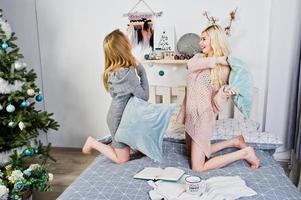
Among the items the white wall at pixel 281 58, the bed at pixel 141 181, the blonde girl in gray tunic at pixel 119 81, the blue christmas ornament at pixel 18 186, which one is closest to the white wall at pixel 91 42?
the white wall at pixel 281 58

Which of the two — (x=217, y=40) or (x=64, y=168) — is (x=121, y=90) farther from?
(x=64, y=168)

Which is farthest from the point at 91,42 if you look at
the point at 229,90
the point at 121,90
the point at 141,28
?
the point at 229,90

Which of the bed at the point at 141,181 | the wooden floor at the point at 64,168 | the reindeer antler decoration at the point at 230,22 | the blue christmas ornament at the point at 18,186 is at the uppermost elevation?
the reindeer antler decoration at the point at 230,22

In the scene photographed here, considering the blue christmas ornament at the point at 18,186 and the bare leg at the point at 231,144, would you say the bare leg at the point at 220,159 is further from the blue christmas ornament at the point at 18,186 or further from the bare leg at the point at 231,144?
the blue christmas ornament at the point at 18,186

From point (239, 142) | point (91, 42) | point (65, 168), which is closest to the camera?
point (239, 142)

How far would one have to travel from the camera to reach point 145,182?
184 cm

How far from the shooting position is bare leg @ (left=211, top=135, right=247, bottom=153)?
88.7 inches

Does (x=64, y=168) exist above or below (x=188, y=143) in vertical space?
below

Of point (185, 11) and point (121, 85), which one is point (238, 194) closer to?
point (121, 85)

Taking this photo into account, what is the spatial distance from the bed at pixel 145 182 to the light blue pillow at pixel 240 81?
0.41m

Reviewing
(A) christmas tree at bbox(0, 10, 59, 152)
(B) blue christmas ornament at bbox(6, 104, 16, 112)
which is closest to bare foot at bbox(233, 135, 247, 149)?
(A) christmas tree at bbox(0, 10, 59, 152)

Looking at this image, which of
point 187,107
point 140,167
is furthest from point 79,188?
point 187,107

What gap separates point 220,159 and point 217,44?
0.75 meters

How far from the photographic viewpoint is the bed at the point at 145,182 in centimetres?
171
